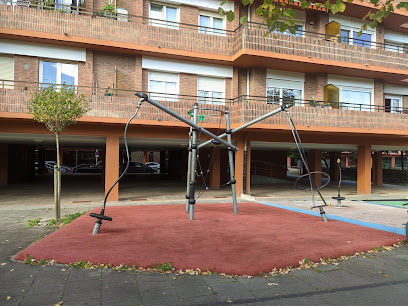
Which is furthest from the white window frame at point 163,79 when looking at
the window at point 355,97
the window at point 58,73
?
the window at point 355,97

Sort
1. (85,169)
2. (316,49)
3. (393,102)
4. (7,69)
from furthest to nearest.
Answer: (85,169), (393,102), (316,49), (7,69)

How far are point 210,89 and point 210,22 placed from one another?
3.53 metres

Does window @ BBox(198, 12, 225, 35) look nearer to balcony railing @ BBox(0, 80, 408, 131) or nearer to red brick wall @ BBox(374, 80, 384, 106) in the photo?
balcony railing @ BBox(0, 80, 408, 131)

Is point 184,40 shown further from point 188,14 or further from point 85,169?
point 85,169

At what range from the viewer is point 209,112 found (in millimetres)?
14008

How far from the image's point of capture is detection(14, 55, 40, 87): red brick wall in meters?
12.9

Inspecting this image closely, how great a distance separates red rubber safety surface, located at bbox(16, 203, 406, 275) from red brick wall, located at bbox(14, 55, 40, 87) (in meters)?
7.73

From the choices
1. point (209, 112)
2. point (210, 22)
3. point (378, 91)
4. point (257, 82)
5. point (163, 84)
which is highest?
point (210, 22)

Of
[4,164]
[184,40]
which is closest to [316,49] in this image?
[184,40]

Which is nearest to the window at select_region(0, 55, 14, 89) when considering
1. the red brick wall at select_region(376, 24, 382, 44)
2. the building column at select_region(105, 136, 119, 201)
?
the building column at select_region(105, 136, 119, 201)

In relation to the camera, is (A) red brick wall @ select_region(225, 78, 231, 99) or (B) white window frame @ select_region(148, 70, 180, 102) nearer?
(B) white window frame @ select_region(148, 70, 180, 102)

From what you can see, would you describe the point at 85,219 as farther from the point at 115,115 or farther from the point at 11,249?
the point at 115,115

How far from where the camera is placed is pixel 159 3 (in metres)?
15.4

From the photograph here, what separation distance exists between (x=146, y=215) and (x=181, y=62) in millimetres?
8557
